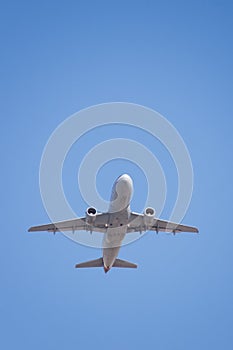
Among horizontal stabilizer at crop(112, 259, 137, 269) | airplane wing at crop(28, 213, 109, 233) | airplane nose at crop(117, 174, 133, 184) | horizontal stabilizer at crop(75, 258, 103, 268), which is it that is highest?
airplane nose at crop(117, 174, 133, 184)

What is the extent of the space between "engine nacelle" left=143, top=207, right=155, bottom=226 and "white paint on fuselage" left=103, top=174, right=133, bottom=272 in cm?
145

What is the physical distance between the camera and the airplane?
42.1 m

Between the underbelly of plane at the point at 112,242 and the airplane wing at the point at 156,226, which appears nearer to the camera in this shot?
the underbelly of plane at the point at 112,242

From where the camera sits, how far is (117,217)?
4447 cm

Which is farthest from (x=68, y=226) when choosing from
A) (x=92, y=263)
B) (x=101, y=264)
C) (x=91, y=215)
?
(x=91, y=215)

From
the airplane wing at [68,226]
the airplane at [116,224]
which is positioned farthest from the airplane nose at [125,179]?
the airplane wing at [68,226]

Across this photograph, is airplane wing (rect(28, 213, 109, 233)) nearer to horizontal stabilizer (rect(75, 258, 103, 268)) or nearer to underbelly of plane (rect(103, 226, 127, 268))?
underbelly of plane (rect(103, 226, 127, 268))

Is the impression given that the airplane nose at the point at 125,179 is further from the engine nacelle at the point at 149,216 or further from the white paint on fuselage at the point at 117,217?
the engine nacelle at the point at 149,216

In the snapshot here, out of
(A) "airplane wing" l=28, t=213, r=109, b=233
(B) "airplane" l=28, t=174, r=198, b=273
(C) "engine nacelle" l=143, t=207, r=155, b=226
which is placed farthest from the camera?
(A) "airplane wing" l=28, t=213, r=109, b=233

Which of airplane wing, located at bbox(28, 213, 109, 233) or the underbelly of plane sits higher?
airplane wing, located at bbox(28, 213, 109, 233)

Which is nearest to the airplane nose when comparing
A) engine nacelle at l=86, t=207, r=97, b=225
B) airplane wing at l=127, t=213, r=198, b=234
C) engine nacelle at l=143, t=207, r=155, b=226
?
engine nacelle at l=86, t=207, r=97, b=225

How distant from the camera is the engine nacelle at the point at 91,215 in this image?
145 feet

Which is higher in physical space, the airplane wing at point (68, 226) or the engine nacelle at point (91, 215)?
the airplane wing at point (68, 226)

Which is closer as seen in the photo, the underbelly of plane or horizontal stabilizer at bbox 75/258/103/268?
the underbelly of plane
